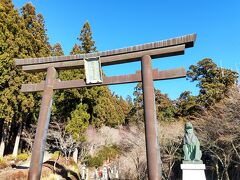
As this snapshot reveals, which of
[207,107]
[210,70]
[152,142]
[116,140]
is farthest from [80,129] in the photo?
[210,70]

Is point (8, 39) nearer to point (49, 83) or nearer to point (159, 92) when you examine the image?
point (49, 83)

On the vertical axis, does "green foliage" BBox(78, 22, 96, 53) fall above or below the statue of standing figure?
above

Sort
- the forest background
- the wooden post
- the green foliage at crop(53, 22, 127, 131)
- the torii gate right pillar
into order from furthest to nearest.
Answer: the green foliage at crop(53, 22, 127, 131) → the forest background → the wooden post → the torii gate right pillar

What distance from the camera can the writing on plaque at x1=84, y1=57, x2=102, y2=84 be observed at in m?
6.32

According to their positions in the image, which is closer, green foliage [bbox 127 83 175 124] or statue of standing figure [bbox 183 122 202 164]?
statue of standing figure [bbox 183 122 202 164]

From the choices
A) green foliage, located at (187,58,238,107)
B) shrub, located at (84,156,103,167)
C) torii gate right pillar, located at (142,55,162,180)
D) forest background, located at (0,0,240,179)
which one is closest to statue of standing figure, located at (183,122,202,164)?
torii gate right pillar, located at (142,55,162,180)

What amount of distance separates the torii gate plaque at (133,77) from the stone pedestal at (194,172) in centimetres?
157

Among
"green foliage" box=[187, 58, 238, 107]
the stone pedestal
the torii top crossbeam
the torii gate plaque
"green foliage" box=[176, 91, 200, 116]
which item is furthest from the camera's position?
"green foliage" box=[176, 91, 200, 116]

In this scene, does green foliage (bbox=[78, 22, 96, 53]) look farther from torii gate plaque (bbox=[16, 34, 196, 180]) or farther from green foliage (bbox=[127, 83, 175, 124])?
torii gate plaque (bbox=[16, 34, 196, 180])

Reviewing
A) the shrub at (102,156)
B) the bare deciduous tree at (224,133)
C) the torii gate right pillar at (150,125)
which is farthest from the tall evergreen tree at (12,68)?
the bare deciduous tree at (224,133)

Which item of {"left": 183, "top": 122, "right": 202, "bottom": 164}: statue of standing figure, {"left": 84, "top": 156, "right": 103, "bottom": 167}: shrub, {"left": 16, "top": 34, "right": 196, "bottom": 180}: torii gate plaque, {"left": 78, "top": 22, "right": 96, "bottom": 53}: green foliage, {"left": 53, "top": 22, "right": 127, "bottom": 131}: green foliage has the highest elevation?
{"left": 78, "top": 22, "right": 96, "bottom": 53}: green foliage

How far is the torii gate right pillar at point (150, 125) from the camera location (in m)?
4.93

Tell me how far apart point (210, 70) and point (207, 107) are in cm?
524

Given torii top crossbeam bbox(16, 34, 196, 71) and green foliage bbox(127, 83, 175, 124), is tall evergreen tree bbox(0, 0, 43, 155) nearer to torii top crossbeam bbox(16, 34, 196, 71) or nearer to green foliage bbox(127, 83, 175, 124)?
torii top crossbeam bbox(16, 34, 196, 71)
